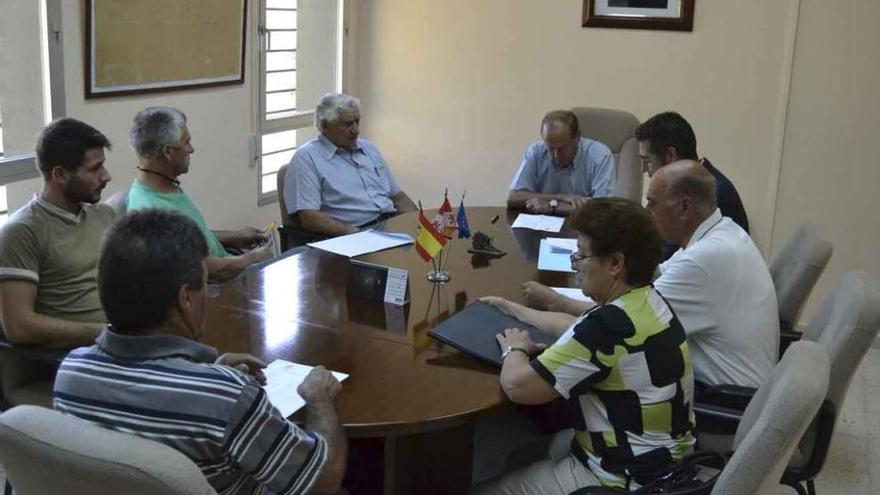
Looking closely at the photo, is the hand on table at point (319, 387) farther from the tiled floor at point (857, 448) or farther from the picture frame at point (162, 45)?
the picture frame at point (162, 45)

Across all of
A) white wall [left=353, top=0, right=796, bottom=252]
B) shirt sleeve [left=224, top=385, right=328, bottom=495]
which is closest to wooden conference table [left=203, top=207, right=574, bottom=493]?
shirt sleeve [left=224, top=385, right=328, bottom=495]

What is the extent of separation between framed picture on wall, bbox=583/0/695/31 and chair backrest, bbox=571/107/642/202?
620 millimetres

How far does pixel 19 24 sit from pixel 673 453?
8.37ft

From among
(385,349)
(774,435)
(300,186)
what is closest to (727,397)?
(774,435)

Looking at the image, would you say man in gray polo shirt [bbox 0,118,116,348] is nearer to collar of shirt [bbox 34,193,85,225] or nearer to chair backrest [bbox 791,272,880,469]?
collar of shirt [bbox 34,193,85,225]

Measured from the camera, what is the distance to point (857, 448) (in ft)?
10.7

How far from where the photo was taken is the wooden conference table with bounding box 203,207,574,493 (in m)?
1.77

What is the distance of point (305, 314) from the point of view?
2.27 m

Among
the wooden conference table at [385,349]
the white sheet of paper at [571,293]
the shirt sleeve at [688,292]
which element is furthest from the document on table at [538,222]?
the shirt sleeve at [688,292]

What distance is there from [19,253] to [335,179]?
69.1 inches

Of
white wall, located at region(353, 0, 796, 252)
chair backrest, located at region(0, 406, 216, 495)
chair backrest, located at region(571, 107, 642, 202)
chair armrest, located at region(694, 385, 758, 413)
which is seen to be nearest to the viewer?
chair backrest, located at region(0, 406, 216, 495)

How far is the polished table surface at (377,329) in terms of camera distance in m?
1.76

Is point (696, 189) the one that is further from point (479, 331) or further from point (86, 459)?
point (86, 459)

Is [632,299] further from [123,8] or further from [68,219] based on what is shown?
[123,8]
